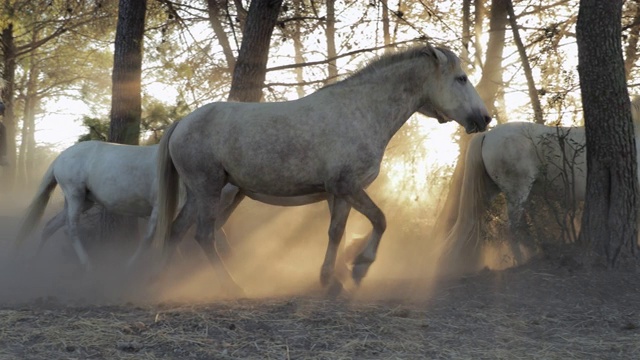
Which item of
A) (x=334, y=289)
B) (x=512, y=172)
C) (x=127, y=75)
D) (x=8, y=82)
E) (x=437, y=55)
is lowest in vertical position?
(x=334, y=289)

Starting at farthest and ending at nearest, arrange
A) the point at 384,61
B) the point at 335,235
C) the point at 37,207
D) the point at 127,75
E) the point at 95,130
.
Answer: the point at 95,130
the point at 127,75
the point at 37,207
the point at 384,61
the point at 335,235

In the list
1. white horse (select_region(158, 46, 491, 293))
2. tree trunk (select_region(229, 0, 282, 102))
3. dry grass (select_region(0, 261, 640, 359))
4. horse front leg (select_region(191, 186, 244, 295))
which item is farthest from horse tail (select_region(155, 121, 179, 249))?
tree trunk (select_region(229, 0, 282, 102))

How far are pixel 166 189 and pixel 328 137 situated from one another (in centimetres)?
180

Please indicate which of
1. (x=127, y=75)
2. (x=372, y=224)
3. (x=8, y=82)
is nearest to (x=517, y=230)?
(x=372, y=224)

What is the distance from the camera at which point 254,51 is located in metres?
9.11

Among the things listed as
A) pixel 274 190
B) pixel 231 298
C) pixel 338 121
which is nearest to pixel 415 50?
pixel 338 121

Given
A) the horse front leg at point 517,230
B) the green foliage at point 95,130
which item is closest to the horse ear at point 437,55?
the horse front leg at point 517,230

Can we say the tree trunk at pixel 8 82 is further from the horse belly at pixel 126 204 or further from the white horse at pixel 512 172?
the white horse at pixel 512 172

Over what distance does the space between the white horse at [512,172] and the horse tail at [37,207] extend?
5.06 metres

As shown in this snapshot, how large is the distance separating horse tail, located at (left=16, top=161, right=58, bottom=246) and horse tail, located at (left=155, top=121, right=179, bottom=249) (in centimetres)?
270

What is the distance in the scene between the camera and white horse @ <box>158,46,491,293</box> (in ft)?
20.5

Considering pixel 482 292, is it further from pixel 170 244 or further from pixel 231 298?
pixel 170 244

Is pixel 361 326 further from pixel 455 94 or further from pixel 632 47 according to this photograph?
pixel 632 47

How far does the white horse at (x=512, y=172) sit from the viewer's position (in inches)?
322
